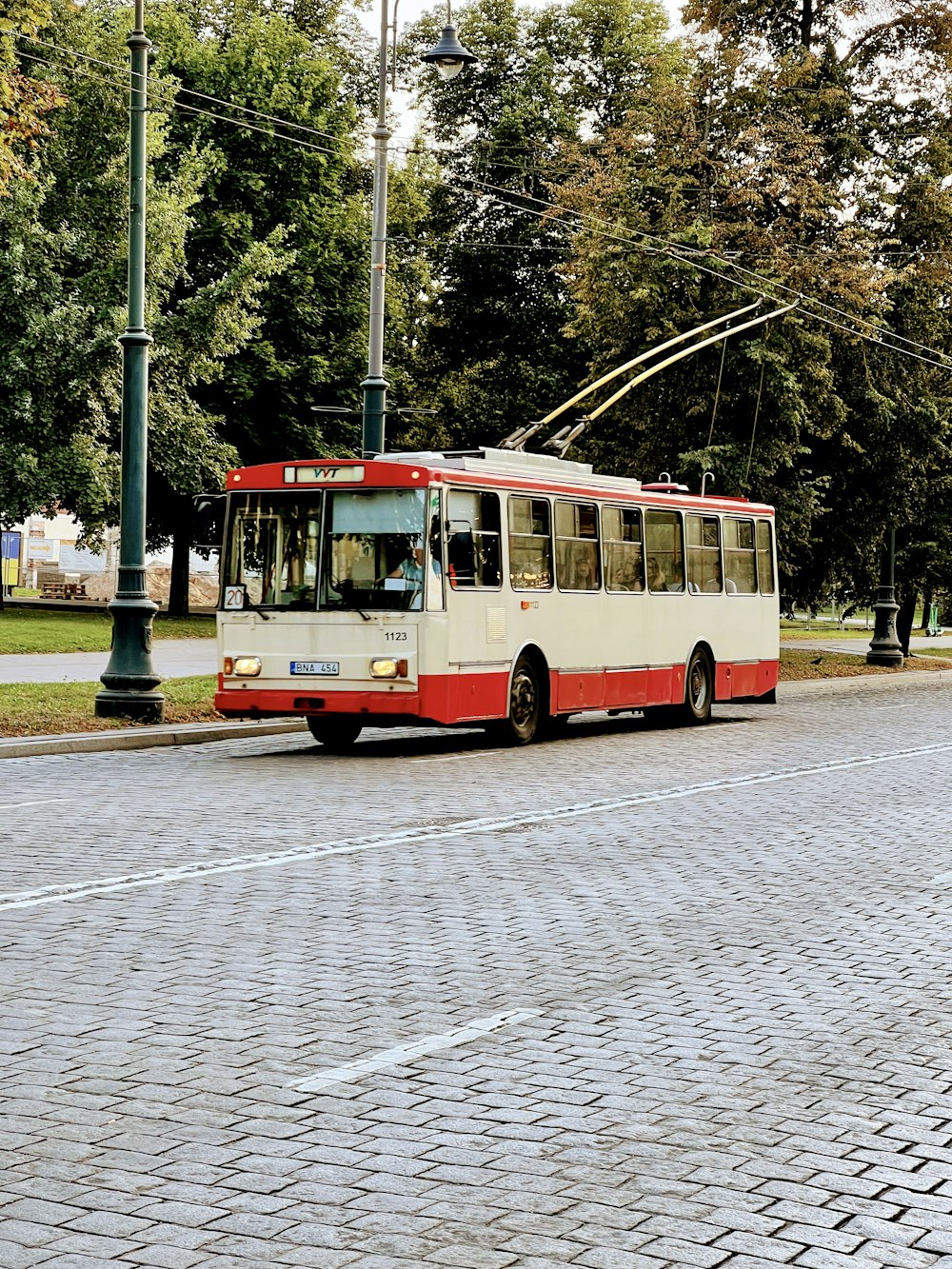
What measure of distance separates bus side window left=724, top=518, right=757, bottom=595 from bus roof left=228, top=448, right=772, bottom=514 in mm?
4049

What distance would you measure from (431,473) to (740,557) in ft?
28.6

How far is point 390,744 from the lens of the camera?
2041 centimetres

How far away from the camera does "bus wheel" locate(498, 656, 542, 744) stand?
19.8 meters

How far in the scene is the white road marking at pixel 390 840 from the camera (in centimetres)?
935

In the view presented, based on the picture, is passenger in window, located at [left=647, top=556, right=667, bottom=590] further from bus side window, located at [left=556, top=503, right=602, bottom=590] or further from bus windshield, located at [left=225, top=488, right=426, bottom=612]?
bus windshield, located at [left=225, top=488, right=426, bottom=612]

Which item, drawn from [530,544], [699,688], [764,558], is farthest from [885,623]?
[530,544]

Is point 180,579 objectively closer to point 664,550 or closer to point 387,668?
point 664,550

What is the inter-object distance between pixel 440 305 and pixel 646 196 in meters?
18.8

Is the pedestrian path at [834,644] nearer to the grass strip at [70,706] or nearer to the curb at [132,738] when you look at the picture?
the grass strip at [70,706]

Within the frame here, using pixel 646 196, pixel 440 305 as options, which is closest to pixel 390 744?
pixel 646 196

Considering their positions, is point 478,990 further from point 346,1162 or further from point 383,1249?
point 383,1249

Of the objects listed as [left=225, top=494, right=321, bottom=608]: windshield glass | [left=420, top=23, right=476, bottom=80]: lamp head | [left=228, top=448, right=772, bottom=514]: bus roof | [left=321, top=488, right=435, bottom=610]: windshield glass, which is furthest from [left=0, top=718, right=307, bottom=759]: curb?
[left=420, top=23, right=476, bottom=80]: lamp head

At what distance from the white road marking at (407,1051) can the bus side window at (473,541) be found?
11.7 meters

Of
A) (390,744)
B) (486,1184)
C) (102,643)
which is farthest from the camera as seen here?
(102,643)
